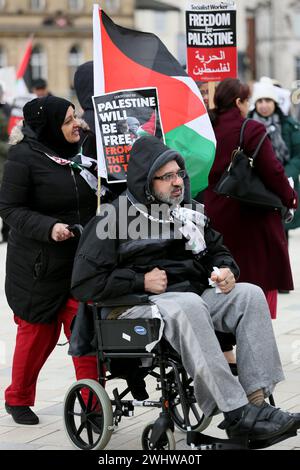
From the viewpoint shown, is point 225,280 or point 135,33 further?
point 135,33

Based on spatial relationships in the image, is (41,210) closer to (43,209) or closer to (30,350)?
(43,209)

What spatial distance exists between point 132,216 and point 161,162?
0.29 meters

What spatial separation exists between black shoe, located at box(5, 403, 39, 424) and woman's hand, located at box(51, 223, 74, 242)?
980 mm

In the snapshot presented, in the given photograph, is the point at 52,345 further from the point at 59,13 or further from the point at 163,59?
the point at 59,13

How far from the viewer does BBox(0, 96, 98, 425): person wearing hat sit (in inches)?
257

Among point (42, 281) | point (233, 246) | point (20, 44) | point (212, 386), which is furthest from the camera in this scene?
point (20, 44)

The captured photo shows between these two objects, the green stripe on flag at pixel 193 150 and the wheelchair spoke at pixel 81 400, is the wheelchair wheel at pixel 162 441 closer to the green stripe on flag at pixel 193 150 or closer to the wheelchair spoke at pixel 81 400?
the wheelchair spoke at pixel 81 400

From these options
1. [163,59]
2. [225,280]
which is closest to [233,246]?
[163,59]

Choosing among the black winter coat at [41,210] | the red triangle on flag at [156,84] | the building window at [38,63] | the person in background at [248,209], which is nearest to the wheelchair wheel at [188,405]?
the black winter coat at [41,210]

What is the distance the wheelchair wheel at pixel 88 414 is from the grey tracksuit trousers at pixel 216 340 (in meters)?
0.42

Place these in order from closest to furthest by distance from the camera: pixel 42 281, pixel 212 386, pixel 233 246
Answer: pixel 212 386 < pixel 42 281 < pixel 233 246

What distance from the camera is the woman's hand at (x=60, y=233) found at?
634 centimetres

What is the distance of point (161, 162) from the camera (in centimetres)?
575

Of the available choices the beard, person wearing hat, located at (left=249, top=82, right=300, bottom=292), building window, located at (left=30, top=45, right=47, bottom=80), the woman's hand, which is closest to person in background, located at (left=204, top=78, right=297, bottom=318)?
the woman's hand
